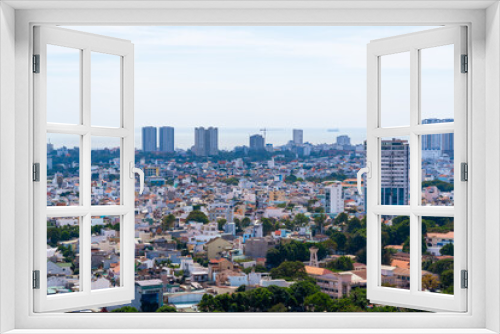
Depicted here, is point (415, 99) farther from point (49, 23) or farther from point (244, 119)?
point (244, 119)

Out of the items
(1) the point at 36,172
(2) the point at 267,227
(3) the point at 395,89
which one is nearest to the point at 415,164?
(3) the point at 395,89

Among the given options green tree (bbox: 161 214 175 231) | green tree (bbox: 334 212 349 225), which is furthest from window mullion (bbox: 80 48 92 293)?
green tree (bbox: 334 212 349 225)

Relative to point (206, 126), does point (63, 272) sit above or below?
below

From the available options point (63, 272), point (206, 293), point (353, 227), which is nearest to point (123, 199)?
point (63, 272)

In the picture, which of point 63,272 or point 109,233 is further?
point 109,233

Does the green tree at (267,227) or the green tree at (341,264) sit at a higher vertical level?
the green tree at (267,227)

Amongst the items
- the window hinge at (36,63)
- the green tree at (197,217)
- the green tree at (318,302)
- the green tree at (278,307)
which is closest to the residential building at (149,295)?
the green tree at (197,217)

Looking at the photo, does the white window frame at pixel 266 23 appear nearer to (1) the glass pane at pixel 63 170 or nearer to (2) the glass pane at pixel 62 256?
(1) the glass pane at pixel 63 170
